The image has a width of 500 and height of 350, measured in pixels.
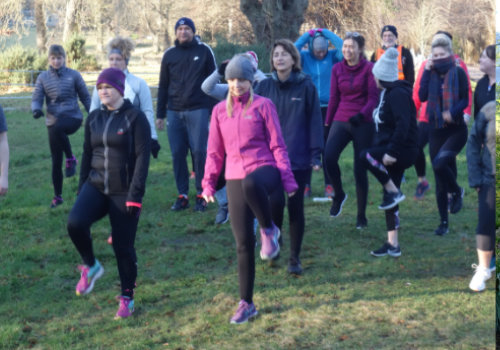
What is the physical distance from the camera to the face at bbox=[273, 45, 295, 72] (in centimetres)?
553

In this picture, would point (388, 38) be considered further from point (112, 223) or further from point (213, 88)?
point (112, 223)

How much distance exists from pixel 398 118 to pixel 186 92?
2.91 metres

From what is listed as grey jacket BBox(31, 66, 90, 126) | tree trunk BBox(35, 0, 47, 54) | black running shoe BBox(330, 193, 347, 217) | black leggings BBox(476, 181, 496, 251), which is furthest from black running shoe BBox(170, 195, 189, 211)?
tree trunk BBox(35, 0, 47, 54)

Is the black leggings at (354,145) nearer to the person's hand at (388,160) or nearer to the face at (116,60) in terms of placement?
the person's hand at (388,160)

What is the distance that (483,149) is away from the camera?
4.47 metres

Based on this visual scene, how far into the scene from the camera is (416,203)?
828 cm

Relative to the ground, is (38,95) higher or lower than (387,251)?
higher

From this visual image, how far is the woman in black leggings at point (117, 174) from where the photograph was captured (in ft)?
16.0

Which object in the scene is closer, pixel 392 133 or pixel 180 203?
pixel 392 133

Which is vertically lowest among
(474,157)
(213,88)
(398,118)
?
(474,157)

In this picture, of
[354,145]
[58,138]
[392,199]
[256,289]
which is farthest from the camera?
[58,138]

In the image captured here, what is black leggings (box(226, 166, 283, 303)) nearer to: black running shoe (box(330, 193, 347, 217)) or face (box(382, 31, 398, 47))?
black running shoe (box(330, 193, 347, 217))

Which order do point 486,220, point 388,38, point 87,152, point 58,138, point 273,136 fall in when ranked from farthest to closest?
1. point 58,138
2. point 388,38
3. point 87,152
4. point 273,136
5. point 486,220

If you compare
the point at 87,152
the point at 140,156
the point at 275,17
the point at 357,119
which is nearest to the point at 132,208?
the point at 140,156
